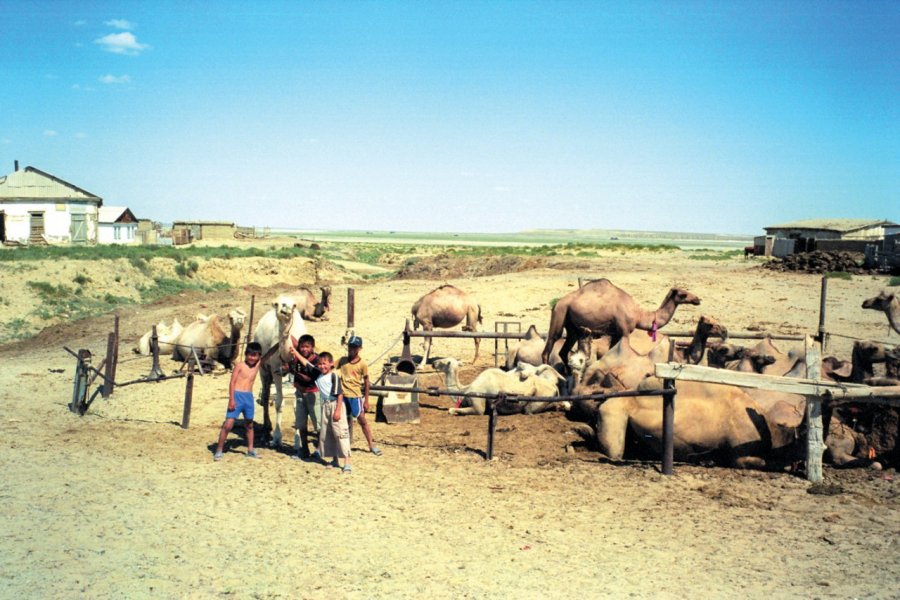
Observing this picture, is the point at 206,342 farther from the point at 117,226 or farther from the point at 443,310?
the point at 117,226

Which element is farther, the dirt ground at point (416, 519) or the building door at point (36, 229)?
the building door at point (36, 229)

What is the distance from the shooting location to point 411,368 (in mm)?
12883

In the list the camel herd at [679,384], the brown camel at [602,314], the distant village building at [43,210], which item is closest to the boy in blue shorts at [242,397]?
the camel herd at [679,384]

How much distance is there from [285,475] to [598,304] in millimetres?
6911

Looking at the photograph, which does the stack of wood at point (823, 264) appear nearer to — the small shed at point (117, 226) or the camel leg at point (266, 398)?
the camel leg at point (266, 398)

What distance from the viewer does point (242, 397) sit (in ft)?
31.1

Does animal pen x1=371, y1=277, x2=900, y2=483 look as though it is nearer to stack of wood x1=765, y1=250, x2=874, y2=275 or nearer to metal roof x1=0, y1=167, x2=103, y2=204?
stack of wood x1=765, y1=250, x2=874, y2=275

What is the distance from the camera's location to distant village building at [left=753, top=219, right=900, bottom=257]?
144ft

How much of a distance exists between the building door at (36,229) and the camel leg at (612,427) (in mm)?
43468

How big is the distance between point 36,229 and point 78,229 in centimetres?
242

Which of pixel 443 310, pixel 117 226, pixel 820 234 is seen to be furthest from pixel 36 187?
pixel 820 234

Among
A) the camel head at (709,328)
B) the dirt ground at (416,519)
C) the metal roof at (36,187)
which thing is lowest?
the dirt ground at (416,519)

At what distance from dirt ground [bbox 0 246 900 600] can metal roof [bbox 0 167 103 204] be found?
37327 millimetres

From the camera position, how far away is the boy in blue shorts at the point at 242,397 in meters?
9.39
